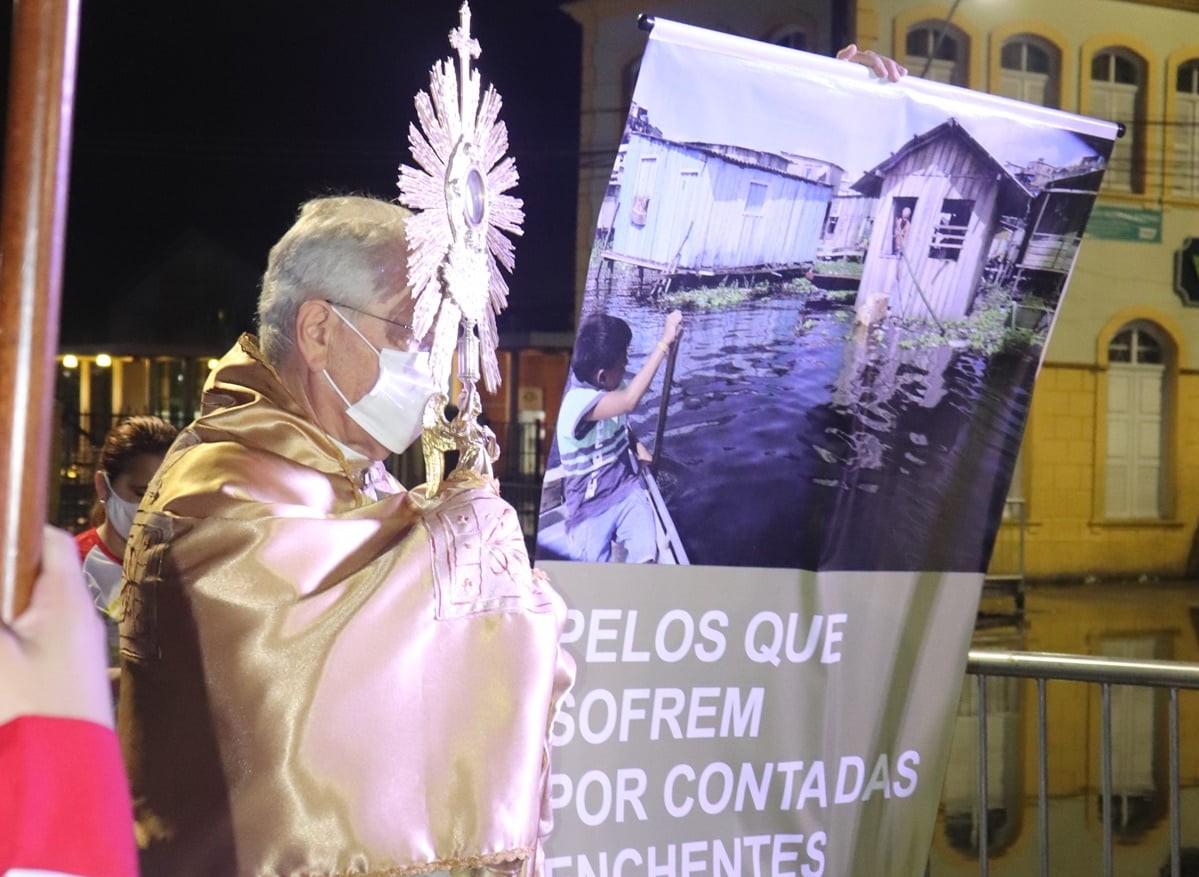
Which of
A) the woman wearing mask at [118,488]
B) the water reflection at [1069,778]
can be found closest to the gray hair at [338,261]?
the woman wearing mask at [118,488]

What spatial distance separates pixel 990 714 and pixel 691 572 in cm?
715

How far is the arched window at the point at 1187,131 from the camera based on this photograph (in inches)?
836

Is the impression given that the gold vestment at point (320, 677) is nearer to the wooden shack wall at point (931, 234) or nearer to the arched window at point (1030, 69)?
the wooden shack wall at point (931, 234)

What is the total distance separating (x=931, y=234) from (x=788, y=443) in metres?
0.49

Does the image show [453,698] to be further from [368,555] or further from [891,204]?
[891,204]

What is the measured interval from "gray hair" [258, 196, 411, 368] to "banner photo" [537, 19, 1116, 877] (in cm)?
34

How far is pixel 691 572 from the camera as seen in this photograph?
254 centimetres

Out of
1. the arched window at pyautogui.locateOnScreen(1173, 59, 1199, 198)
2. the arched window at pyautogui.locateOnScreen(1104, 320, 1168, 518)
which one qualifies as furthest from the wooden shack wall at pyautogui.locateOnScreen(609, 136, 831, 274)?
the arched window at pyautogui.locateOnScreen(1173, 59, 1199, 198)

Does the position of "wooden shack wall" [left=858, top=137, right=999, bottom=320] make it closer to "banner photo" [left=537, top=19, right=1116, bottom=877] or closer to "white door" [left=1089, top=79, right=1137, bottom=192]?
"banner photo" [left=537, top=19, right=1116, bottom=877]

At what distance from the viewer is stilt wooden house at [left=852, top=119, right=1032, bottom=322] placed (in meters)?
2.64

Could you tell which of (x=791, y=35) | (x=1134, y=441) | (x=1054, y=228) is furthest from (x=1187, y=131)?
(x=1054, y=228)

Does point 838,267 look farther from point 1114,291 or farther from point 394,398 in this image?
point 1114,291

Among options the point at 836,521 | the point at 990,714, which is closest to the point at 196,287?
the point at 990,714

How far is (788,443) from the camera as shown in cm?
264
